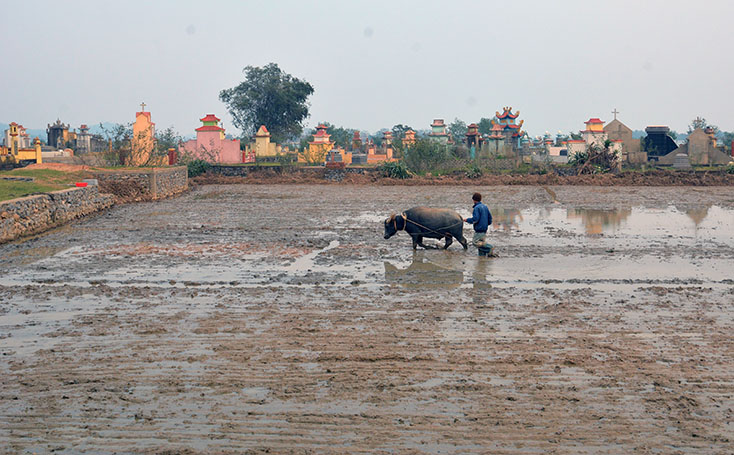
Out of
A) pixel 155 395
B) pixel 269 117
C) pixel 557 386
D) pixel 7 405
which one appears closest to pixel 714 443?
pixel 557 386

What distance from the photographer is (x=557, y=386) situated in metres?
6.29

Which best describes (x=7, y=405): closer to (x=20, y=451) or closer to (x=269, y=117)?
(x=20, y=451)

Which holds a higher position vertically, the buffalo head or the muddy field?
the buffalo head

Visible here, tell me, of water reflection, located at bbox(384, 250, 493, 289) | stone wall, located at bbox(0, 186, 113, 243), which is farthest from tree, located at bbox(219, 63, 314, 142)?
water reflection, located at bbox(384, 250, 493, 289)

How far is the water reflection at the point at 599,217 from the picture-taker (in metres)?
17.5

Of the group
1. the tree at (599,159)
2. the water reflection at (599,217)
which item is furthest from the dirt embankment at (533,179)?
the water reflection at (599,217)

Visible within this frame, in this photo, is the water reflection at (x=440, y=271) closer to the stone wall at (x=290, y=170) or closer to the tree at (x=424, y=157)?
the stone wall at (x=290, y=170)

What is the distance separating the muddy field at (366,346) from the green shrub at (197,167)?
20.4 m

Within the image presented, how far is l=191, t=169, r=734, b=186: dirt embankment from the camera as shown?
31.4 m

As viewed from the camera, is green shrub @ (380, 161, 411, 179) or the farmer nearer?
the farmer

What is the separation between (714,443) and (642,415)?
1.91 ft

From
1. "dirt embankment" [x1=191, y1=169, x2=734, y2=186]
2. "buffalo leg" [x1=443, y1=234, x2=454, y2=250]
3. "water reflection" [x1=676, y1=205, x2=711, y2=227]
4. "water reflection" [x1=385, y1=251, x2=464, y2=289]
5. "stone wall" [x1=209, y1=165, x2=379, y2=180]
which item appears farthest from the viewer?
"stone wall" [x1=209, y1=165, x2=379, y2=180]

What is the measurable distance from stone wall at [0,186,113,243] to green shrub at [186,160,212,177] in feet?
44.2

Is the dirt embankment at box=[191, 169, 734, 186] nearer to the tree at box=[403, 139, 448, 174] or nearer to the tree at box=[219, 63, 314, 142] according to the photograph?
the tree at box=[403, 139, 448, 174]
